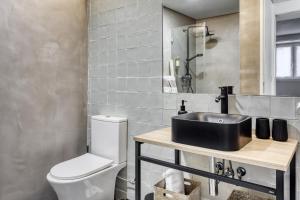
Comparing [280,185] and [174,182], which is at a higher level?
[280,185]

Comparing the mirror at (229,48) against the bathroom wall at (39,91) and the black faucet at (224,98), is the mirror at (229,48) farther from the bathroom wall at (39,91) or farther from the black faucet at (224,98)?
the bathroom wall at (39,91)

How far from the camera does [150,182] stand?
6.58ft

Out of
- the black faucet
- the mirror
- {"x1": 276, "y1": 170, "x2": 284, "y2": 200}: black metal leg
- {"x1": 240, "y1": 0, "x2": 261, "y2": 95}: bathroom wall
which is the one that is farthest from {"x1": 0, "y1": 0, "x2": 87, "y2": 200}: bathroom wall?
{"x1": 276, "y1": 170, "x2": 284, "y2": 200}: black metal leg

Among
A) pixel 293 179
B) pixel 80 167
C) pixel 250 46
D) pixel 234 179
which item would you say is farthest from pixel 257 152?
pixel 80 167

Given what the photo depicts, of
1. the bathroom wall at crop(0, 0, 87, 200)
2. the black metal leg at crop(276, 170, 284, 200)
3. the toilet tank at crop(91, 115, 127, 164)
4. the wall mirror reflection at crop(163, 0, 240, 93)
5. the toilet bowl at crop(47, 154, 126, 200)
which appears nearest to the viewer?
the black metal leg at crop(276, 170, 284, 200)

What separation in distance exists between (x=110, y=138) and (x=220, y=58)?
1.20 meters

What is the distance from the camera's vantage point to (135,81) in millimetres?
2078

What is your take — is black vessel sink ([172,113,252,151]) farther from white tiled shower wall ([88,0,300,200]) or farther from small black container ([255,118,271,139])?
white tiled shower wall ([88,0,300,200])

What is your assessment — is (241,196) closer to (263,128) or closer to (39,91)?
(263,128)

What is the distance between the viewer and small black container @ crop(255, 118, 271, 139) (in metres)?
1.33

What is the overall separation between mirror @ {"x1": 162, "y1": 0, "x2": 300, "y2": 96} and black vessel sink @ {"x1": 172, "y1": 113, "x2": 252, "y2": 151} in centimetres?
40

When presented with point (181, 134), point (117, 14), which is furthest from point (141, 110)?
point (117, 14)

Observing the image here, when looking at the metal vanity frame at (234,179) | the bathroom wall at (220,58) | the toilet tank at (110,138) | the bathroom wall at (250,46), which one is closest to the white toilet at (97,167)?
the toilet tank at (110,138)

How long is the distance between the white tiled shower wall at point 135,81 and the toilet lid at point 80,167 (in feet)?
0.96
